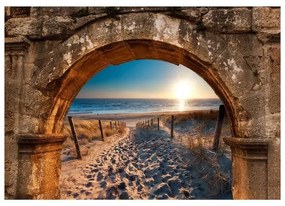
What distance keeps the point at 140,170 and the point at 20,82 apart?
4.33 meters

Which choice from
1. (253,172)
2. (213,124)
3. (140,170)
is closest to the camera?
(253,172)

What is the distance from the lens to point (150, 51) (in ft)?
10.8

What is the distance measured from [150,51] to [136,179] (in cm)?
354

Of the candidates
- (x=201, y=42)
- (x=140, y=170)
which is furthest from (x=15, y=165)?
(x=140, y=170)

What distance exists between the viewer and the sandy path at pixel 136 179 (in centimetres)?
500

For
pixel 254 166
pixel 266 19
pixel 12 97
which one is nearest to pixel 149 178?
pixel 254 166

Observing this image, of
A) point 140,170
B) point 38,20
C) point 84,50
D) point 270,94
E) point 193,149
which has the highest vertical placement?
point 38,20

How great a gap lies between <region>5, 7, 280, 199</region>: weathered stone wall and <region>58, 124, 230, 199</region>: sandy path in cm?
205

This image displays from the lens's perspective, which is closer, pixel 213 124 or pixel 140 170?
pixel 140 170

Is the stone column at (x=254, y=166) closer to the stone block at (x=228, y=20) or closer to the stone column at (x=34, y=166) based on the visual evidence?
the stone block at (x=228, y=20)

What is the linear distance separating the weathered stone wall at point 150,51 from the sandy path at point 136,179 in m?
2.05

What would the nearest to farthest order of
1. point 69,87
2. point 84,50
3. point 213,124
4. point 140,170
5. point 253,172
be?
point 253,172 < point 84,50 < point 69,87 < point 140,170 < point 213,124
